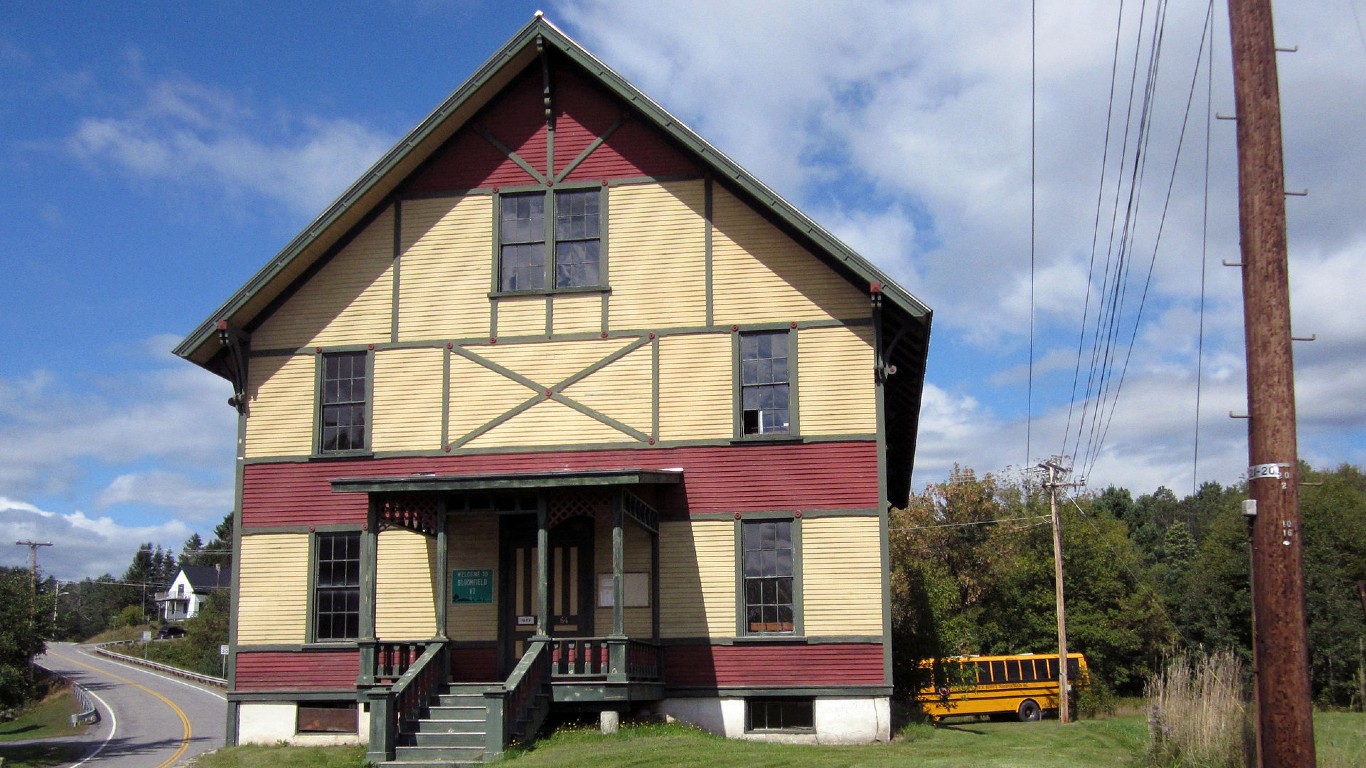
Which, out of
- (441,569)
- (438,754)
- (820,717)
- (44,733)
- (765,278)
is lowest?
(44,733)

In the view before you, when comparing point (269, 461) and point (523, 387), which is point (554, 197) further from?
point (269, 461)

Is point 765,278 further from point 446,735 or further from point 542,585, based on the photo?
point 446,735

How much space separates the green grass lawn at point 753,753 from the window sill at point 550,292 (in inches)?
286

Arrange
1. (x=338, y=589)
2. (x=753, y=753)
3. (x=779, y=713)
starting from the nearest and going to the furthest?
(x=753, y=753), (x=779, y=713), (x=338, y=589)

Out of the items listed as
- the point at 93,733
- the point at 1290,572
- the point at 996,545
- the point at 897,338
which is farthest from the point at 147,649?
the point at 1290,572

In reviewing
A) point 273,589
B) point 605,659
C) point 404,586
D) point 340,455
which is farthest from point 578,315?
point 273,589

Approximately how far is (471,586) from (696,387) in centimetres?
502

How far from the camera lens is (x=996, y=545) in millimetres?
59438

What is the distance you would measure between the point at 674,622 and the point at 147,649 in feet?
321

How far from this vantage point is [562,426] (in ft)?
66.4

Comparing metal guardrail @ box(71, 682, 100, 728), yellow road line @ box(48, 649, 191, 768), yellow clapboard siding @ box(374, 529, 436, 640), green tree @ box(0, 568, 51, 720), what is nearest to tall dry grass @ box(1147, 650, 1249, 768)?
yellow clapboard siding @ box(374, 529, 436, 640)

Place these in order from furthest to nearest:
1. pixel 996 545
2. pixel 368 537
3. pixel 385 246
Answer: pixel 996 545 → pixel 385 246 → pixel 368 537

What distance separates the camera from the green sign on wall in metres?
19.9

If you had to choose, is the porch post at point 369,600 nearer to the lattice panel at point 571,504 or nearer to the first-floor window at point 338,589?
the first-floor window at point 338,589
